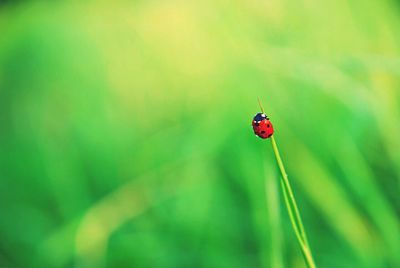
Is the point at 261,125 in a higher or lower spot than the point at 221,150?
lower

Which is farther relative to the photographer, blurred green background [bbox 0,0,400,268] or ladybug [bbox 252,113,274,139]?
blurred green background [bbox 0,0,400,268]

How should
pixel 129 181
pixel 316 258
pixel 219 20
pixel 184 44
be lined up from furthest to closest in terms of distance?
1. pixel 184 44
2. pixel 219 20
3. pixel 129 181
4. pixel 316 258

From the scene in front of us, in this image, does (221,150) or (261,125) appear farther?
(221,150)

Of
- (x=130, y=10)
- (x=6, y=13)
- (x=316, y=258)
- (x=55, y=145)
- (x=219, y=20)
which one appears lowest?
(x=316, y=258)

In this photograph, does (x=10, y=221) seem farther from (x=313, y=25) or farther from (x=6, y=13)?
(x=6, y=13)

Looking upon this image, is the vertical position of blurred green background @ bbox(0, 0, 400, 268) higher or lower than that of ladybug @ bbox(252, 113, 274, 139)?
higher

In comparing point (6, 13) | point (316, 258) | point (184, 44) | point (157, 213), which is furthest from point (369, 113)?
point (6, 13)

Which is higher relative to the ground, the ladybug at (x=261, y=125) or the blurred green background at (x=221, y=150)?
the blurred green background at (x=221, y=150)

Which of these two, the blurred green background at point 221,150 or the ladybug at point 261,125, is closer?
the ladybug at point 261,125
